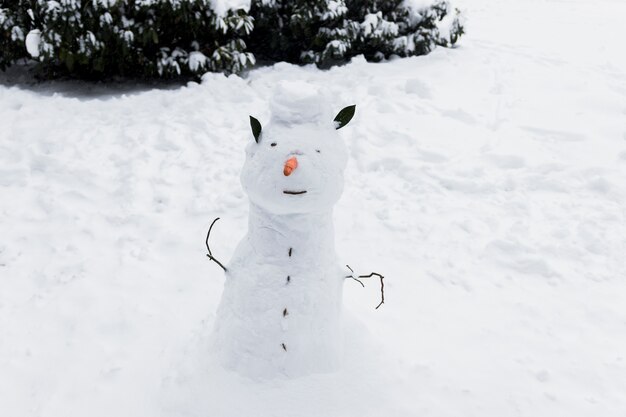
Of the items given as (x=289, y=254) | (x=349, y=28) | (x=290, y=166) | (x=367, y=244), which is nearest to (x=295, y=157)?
(x=290, y=166)

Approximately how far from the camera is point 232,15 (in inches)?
247

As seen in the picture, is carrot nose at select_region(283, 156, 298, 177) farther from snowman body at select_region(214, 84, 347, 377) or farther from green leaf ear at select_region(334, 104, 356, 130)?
green leaf ear at select_region(334, 104, 356, 130)

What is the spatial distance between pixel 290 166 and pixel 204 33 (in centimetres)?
499

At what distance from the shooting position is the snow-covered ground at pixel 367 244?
2.58 meters

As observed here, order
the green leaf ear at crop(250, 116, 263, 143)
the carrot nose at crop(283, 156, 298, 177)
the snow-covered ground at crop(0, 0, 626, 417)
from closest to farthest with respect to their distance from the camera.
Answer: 1. the carrot nose at crop(283, 156, 298, 177)
2. the green leaf ear at crop(250, 116, 263, 143)
3. the snow-covered ground at crop(0, 0, 626, 417)

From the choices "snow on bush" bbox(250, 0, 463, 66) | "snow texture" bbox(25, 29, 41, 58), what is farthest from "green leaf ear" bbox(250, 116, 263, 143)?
"snow on bush" bbox(250, 0, 463, 66)

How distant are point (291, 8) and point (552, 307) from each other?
5.28 m

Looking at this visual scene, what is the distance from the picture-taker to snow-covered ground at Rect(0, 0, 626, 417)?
258 centimetres

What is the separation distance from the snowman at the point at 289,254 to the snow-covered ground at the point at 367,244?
14 cm

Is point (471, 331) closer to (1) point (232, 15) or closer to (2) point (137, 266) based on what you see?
(2) point (137, 266)

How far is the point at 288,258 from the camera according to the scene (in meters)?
2.21

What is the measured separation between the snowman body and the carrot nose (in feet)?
0.04

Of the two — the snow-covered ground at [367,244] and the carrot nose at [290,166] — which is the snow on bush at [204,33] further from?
the carrot nose at [290,166]

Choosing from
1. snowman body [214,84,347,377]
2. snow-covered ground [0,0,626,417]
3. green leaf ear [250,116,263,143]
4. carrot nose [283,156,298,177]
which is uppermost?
green leaf ear [250,116,263,143]
